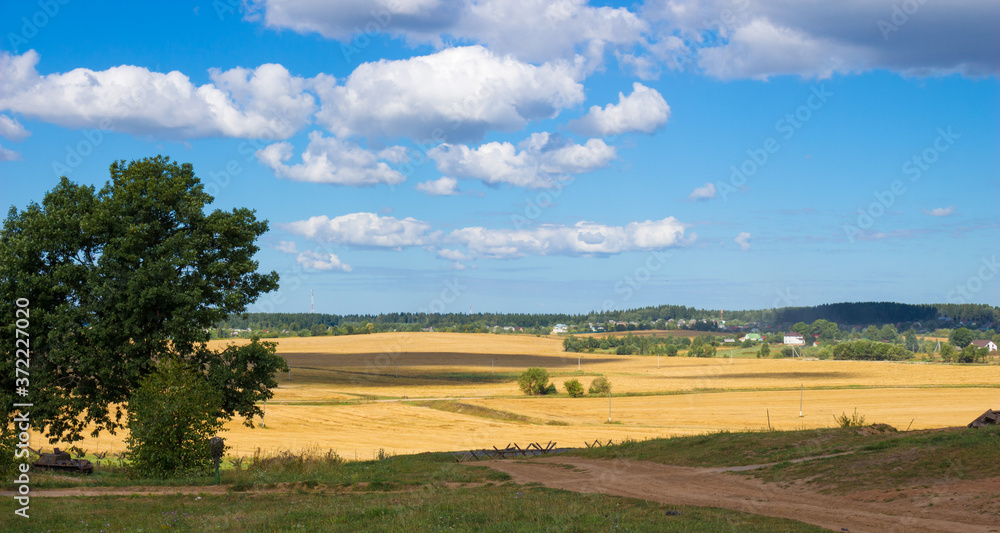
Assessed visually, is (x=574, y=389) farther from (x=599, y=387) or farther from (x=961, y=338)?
(x=961, y=338)

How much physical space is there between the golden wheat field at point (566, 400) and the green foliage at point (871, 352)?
47.0 ft

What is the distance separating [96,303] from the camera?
26.0 m

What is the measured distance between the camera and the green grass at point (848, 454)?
56.0 ft

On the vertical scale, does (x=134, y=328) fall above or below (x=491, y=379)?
above

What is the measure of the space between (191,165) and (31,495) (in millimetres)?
15256

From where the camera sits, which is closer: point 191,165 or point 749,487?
point 749,487

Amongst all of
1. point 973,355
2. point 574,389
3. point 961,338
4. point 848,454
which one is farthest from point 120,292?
point 961,338

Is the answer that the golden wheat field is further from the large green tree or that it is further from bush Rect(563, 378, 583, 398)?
the large green tree

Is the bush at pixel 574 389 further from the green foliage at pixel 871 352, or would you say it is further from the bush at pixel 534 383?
the green foliage at pixel 871 352

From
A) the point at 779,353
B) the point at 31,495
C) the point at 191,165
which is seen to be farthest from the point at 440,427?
the point at 779,353

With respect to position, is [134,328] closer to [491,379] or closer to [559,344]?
[491,379]

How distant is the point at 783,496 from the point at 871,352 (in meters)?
145

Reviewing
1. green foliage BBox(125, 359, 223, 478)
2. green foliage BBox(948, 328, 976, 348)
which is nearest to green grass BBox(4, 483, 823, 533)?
green foliage BBox(125, 359, 223, 478)

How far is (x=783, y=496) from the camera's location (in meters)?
17.4
